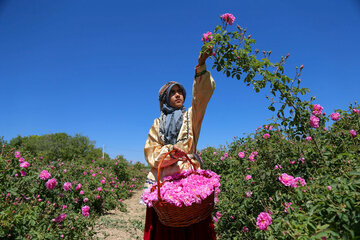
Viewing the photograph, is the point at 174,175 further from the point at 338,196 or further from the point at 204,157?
the point at 204,157

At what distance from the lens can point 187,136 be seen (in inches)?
84.9

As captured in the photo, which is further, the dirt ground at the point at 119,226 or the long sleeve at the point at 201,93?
the dirt ground at the point at 119,226

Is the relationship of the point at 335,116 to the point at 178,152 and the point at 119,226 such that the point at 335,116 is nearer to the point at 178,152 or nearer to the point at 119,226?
the point at 178,152

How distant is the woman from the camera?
195 cm

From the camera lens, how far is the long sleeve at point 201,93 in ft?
6.69

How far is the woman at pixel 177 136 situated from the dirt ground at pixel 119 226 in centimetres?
202

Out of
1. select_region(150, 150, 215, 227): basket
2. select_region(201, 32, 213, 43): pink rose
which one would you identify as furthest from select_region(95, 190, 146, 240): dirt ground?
select_region(201, 32, 213, 43): pink rose

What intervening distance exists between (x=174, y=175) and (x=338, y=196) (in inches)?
47.4

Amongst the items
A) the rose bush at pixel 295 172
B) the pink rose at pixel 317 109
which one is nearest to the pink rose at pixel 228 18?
the rose bush at pixel 295 172

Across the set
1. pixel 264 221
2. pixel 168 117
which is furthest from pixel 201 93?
pixel 264 221

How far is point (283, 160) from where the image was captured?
2.25 metres

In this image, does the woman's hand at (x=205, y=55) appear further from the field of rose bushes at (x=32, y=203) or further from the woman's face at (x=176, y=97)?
the field of rose bushes at (x=32, y=203)

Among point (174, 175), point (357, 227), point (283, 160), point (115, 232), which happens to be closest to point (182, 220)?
point (174, 175)

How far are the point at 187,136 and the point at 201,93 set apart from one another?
0.43m
